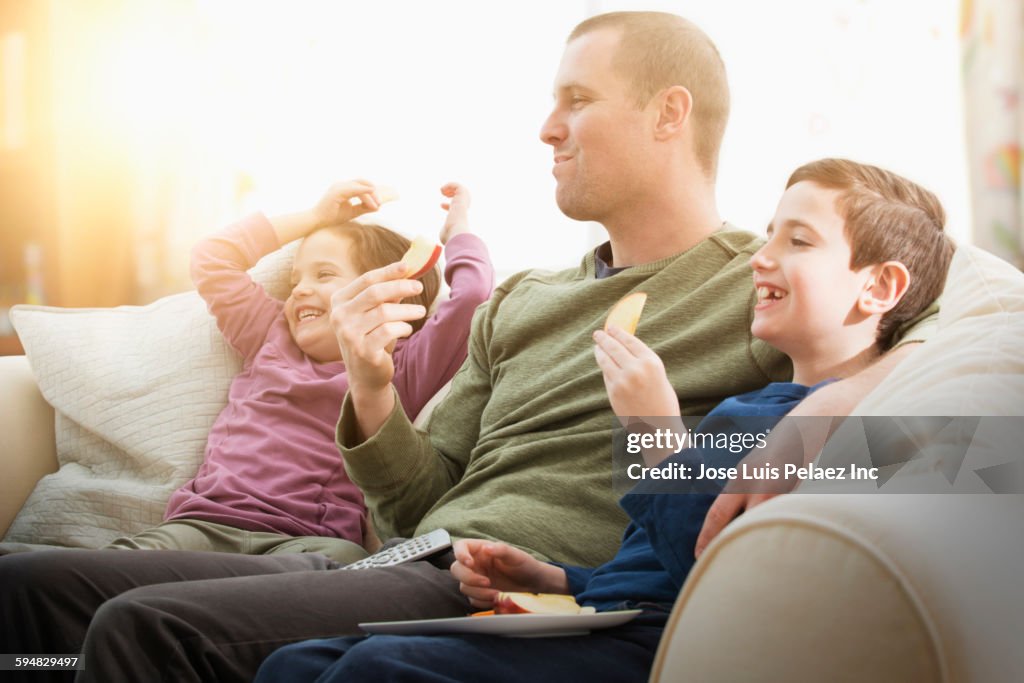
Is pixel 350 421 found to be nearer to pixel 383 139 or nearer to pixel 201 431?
pixel 201 431

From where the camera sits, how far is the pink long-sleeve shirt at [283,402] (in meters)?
1.48

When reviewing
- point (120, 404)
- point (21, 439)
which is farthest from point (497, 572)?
point (21, 439)

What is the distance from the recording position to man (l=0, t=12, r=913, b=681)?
1059 millimetres

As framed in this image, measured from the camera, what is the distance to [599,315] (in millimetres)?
1337

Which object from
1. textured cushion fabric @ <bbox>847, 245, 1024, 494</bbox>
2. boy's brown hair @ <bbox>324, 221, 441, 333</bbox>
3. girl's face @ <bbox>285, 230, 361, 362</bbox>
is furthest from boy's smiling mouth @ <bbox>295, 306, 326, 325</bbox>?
textured cushion fabric @ <bbox>847, 245, 1024, 494</bbox>

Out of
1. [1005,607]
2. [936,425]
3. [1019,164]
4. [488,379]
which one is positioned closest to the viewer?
[1005,607]

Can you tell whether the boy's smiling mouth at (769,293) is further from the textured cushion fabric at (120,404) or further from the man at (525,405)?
the textured cushion fabric at (120,404)

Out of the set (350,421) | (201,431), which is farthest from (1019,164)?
(201,431)

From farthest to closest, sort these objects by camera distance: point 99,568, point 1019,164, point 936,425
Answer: point 1019,164 < point 99,568 < point 936,425

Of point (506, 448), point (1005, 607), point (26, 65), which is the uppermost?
point (26, 65)

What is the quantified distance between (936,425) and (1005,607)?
0.51 feet

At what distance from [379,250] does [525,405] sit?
540mm

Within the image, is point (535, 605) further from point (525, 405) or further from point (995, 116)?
point (995, 116)

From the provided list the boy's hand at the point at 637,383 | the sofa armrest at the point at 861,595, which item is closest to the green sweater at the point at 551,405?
the boy's hand at the point at 637,383
